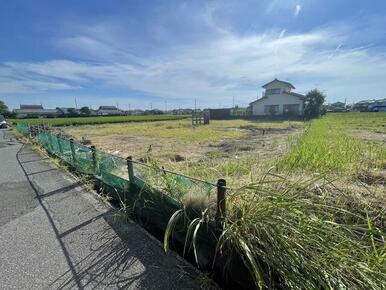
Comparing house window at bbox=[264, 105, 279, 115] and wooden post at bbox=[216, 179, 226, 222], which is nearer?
wooden post at bbox=[216, 179, 226, 222]

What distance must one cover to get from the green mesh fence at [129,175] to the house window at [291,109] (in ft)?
103

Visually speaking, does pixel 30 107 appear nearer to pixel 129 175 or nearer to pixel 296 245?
pixel 129 175

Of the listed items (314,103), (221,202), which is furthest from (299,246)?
(314,103)

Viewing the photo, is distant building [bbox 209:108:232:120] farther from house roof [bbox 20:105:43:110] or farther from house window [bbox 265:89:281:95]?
house roof [bbox 20:105:43:110]

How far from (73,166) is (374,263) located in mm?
6334

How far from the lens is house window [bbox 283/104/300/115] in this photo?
32031 millimetres

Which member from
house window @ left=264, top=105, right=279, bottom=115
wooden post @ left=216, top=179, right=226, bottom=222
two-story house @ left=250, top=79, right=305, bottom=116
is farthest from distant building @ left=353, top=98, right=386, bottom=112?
wooden post @ left=216, top=179, right=226, bottom=222

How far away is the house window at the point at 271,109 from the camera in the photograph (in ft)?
110

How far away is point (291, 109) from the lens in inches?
1273

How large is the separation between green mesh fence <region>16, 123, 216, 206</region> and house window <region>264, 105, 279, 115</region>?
31774 mm

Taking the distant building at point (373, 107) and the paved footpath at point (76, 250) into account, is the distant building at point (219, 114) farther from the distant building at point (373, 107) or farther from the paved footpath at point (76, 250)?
the distant building at point (373, 107)

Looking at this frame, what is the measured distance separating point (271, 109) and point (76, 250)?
34849mm

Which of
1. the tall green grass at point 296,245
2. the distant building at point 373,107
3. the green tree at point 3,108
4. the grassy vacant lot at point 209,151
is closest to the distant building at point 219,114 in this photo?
the grassy vacant lot at point 209,151

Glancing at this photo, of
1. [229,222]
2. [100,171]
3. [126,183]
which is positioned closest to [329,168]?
[229,222]
